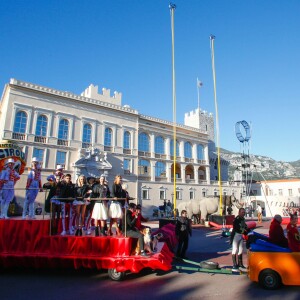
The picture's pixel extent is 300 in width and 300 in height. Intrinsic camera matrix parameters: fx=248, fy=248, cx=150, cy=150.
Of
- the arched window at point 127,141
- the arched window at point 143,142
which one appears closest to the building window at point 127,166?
the arched window at point 127,141

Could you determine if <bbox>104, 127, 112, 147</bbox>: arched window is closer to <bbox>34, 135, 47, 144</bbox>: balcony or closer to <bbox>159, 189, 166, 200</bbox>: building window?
<bbox>34, 135, 47, 144</bbox>: balcony

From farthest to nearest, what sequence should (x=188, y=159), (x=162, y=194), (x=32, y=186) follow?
(x=188, y=159), (x=162, y=194), (x=32, y=186)

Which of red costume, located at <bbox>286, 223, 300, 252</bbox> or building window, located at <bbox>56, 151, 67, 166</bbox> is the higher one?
building window, located at <bbox>56, 151, 67, 166</bbox>

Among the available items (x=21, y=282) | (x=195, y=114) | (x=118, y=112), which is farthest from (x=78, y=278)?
(x=195, y=114)

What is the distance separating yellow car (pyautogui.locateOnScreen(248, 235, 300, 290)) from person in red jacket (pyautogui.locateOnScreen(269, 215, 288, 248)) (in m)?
0.42

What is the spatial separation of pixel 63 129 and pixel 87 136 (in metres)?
3.18

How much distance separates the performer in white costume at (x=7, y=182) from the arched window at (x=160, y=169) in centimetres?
2975

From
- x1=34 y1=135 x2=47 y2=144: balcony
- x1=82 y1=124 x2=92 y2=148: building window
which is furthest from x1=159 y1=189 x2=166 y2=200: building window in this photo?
x1=34 y1=135 x2=47 y2=144: balcony

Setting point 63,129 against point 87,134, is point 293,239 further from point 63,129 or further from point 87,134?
point 87,134

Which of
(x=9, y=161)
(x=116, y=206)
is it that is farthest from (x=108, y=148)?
(x=116, y=206)

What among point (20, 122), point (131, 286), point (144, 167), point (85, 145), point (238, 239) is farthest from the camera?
point (144, 167)

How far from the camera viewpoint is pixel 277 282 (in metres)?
6.10

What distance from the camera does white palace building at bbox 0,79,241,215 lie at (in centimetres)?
2817

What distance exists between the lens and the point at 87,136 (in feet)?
107
